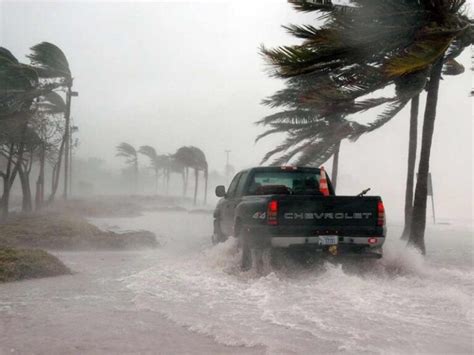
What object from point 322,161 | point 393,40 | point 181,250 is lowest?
point 181,250

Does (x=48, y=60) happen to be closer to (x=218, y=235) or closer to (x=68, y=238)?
(x=68, y=238)

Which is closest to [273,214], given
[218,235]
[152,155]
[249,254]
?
[249,254]

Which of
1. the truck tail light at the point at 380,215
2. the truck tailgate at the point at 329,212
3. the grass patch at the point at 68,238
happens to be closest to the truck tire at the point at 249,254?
the truck tailgate at the point at 329,212

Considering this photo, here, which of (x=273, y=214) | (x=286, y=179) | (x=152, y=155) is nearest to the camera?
(x=273, y=214)

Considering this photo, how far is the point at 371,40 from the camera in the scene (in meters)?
9.38

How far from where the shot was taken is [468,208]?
134 ft

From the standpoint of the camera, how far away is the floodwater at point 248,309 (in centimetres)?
438

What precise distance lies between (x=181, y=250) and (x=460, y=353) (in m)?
9.00

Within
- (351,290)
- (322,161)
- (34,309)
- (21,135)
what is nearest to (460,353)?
(351,290)

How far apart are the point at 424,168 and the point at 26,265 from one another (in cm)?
866

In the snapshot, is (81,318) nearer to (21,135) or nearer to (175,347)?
(175,347)

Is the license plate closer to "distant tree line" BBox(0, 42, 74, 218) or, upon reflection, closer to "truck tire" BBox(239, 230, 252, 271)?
"truck tire" BBox(239, 230, 252, 271)

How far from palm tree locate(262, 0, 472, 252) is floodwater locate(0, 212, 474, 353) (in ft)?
11.7

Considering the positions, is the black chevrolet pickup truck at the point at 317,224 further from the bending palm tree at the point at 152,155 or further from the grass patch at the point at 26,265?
the bending palm tree at the point at 152,155
